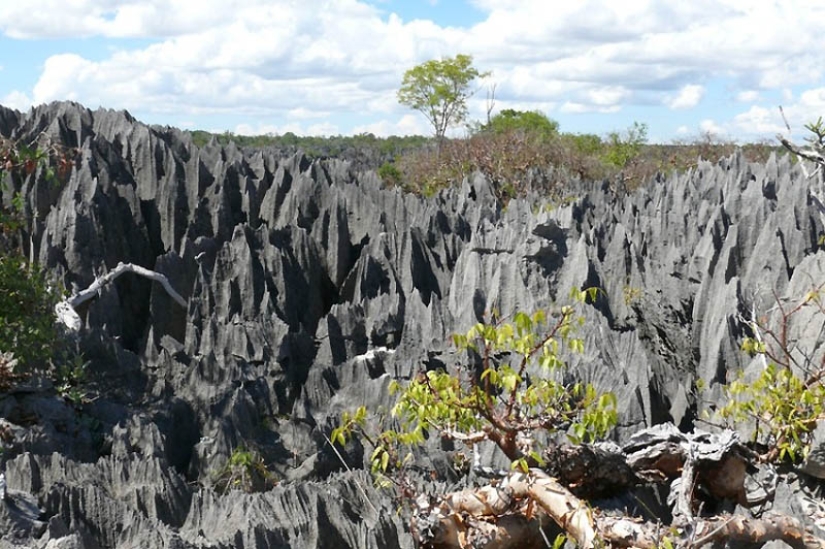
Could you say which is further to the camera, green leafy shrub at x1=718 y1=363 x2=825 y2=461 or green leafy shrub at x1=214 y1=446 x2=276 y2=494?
green leafy shrub at x1=214 y1=446 x2=276 y2=494

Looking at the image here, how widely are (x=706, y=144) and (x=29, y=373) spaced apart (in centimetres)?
3627

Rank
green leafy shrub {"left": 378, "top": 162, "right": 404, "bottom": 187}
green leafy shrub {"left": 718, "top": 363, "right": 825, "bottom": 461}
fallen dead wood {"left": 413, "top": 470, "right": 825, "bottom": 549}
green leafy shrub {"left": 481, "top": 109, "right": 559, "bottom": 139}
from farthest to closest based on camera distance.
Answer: green leafy shrub {"left": 481, "top": 109, "right": 559, "bottom": 139}
green leafy shrub {"left": 378, "top": 162, "right": 404, "bottom": 187}
green leafy shrub {"left": 718, "top": 363, "right": 825, "bottom": 461}
fallen dead wood {"left": 413, "top": 470, "right": 825, "bottom": 549}

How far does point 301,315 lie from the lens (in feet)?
49.2

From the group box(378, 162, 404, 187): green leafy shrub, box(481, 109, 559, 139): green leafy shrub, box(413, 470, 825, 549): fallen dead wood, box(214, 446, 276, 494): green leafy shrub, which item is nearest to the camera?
box(413, 470, 825, 549): fallen dead wood

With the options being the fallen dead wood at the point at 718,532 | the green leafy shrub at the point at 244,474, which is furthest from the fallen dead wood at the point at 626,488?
the green leafy shrub at the point at 244,474

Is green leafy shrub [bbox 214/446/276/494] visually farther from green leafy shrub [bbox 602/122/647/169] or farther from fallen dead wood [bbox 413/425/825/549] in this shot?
green leafy shrub [bbox 602/122/647/169]

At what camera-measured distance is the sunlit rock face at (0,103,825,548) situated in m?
6.34

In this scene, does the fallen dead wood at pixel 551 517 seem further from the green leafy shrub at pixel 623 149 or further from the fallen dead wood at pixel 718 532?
the green leafy shrub at pixel 623 149

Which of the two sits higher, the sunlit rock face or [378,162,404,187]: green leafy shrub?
[378,162,404,187]: green leafy shrub

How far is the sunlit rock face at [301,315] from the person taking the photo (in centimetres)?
634

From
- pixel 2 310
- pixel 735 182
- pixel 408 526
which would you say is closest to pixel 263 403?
pixel 2 310

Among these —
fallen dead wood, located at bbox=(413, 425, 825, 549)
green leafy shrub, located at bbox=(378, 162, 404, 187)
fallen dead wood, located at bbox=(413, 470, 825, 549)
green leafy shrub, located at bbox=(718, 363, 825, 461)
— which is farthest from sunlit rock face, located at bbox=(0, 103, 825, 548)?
green leafy shrub, located at bbox=(378, 162, 404, 187)

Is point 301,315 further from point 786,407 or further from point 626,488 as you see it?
point 786,407

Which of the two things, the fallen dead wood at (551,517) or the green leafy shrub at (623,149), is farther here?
the green leafy shrub at (623,149)
